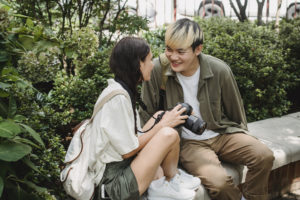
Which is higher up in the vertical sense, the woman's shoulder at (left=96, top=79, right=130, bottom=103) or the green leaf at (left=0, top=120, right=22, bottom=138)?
the woman's shoulder at (left=96, top=79, right=130, bottom=103)

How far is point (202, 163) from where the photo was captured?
283 centimetres

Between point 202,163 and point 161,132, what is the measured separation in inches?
24.3

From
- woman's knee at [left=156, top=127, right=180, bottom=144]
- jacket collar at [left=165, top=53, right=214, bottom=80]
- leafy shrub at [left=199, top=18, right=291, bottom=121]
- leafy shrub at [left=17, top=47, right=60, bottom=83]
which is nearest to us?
leafy shrub at [left=17, top=47, right=60, bottom=83]

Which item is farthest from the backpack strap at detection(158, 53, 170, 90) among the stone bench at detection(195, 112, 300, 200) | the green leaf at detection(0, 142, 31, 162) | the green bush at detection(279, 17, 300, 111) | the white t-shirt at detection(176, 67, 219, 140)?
the green bush at detection(279, 17, 300, 111)

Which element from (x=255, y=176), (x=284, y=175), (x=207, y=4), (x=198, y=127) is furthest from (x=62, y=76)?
(x=207, y=4)

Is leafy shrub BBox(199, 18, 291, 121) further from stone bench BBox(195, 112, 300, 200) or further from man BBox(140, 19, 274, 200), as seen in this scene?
man BBox(140, 19, 274, 200)

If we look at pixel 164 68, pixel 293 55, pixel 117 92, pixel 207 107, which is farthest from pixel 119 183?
pixel 293 55

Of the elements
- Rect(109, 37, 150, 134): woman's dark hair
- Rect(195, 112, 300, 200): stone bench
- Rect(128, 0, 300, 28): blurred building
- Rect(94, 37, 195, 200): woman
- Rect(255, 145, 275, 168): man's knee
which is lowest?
Rect(195, 112, 300, 200): stone bench

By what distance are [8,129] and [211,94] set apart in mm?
1877

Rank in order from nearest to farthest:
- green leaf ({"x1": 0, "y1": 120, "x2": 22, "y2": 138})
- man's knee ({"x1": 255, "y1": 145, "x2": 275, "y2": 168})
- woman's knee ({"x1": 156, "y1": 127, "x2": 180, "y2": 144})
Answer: green leaf ({"x1": 0, "y1": 120, "x2": 22, "y2": 138}), woman's knee ({"x1": 156, "y1": 127, "x2": 180, "y2": 144}), man's knee ({"x1": 255, "y1": 145, "x2": 275, "y2": 168})

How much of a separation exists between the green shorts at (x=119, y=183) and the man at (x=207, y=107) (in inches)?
27.7

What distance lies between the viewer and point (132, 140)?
7.60ft

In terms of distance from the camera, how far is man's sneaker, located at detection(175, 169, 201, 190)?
8.64ft

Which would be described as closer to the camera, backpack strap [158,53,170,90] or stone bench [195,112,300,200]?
backpack strap [158,53,170,90]
